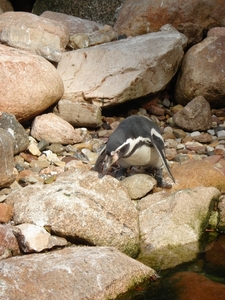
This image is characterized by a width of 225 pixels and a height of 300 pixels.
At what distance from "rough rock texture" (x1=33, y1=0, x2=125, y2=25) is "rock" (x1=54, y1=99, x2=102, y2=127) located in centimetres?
255

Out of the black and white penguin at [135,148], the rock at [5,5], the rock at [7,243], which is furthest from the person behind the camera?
the rock at [5,5]

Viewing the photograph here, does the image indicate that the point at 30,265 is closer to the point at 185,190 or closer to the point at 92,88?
the point at 185,190

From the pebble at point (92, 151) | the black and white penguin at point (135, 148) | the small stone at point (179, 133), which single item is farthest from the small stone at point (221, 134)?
the black and white penguin at point (135, 148)

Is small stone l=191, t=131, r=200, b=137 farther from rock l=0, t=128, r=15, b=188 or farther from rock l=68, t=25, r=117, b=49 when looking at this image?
rock l=0, t=128, r=15, b=188

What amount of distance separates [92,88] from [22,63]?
914 mm

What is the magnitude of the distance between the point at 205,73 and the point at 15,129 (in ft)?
8.15

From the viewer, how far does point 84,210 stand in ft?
14.7

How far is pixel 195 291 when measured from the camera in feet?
12.6

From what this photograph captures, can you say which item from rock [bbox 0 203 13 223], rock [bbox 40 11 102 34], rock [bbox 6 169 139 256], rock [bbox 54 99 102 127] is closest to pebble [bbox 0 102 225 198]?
rock [bbox 54 99 102 127]

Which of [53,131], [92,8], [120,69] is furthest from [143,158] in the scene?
[92,8]

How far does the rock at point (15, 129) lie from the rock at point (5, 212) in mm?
1189

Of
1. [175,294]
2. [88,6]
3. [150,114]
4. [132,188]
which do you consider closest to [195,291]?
[175,294]

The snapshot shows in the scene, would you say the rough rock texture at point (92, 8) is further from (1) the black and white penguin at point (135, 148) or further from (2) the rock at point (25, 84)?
(1) the black and white penguin at point (135, 148)

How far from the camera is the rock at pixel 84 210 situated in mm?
4367
